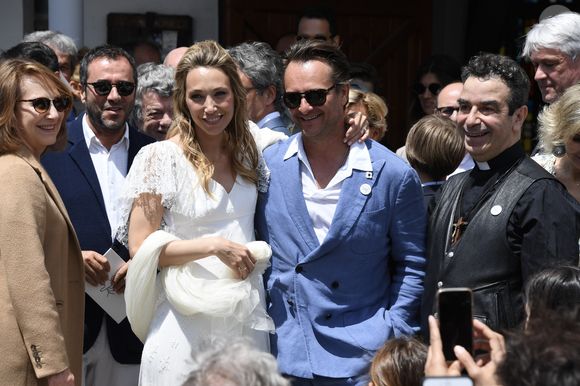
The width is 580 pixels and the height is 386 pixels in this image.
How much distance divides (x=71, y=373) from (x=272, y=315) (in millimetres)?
844

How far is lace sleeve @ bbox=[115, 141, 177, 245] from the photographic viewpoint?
4344 millimetres

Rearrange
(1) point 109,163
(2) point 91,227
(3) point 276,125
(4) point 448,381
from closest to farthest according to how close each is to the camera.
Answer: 1. (4) point 448,381
2. (2) point 91,227
3. (1) point 109,163
4. (3) point 276,125

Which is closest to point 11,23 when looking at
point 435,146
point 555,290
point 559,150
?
point 435,146

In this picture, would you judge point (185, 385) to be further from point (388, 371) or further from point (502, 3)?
point (502, 3)

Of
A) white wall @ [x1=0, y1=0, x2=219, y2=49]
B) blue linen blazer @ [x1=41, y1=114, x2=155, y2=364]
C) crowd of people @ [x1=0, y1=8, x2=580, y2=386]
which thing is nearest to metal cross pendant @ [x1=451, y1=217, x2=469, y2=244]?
crowd of people @ [x1=0, y1=8, x2=580, y2=386]

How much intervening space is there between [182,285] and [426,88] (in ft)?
11.1

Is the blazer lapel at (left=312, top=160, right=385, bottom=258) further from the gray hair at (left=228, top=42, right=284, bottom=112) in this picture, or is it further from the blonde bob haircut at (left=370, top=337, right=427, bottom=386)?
the gray hair at (left=228, top=42, right=284, bottom=112)

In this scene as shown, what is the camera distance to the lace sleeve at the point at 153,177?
4.34 m

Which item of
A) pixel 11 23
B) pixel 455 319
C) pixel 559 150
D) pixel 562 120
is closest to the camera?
pixel 455 319

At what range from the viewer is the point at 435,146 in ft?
17.0

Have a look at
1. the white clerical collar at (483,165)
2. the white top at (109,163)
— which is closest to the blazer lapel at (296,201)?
the white clerical collar at (483,165)

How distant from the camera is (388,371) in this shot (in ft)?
11.0

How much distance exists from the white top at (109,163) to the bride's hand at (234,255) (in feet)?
3.19

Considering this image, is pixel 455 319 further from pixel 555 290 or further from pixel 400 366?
pixel 555 290
